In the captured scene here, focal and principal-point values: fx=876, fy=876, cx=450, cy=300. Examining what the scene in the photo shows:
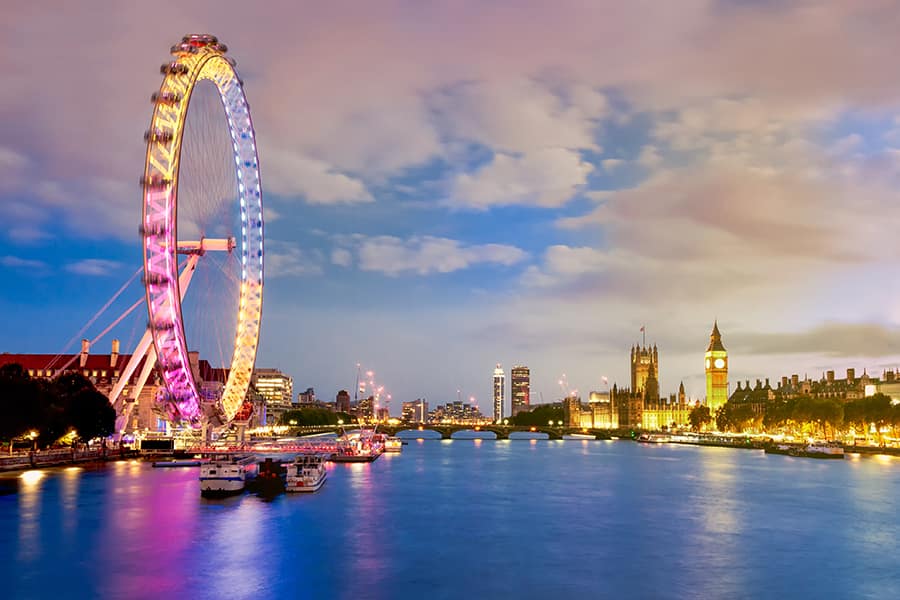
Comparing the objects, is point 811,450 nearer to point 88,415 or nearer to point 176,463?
point 176,463

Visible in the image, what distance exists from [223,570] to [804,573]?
2795 centimetres

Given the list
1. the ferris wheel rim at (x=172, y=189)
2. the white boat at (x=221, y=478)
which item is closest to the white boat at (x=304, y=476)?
the white boat at (x=221, y=478)

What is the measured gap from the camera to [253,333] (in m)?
82.8

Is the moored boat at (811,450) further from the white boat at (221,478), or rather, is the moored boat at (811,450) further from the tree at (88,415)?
the tree at (88,415)

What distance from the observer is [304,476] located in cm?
7300

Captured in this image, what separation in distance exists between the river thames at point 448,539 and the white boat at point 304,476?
209cm

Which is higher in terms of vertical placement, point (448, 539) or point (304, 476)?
point (304, 476)

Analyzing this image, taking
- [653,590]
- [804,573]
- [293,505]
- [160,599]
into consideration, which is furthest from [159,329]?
[804,573]

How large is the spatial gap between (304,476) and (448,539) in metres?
25.8

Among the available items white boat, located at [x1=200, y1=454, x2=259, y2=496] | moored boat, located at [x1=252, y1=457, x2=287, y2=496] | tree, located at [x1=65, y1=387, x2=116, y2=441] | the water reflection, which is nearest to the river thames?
the water reflection

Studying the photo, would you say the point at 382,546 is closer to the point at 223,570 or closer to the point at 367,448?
the point at 223,570

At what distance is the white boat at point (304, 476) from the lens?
72.1 meters

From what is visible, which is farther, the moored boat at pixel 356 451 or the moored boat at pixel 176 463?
the moored boat at pixel 356 451

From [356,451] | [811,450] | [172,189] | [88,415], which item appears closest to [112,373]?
[356,451]
